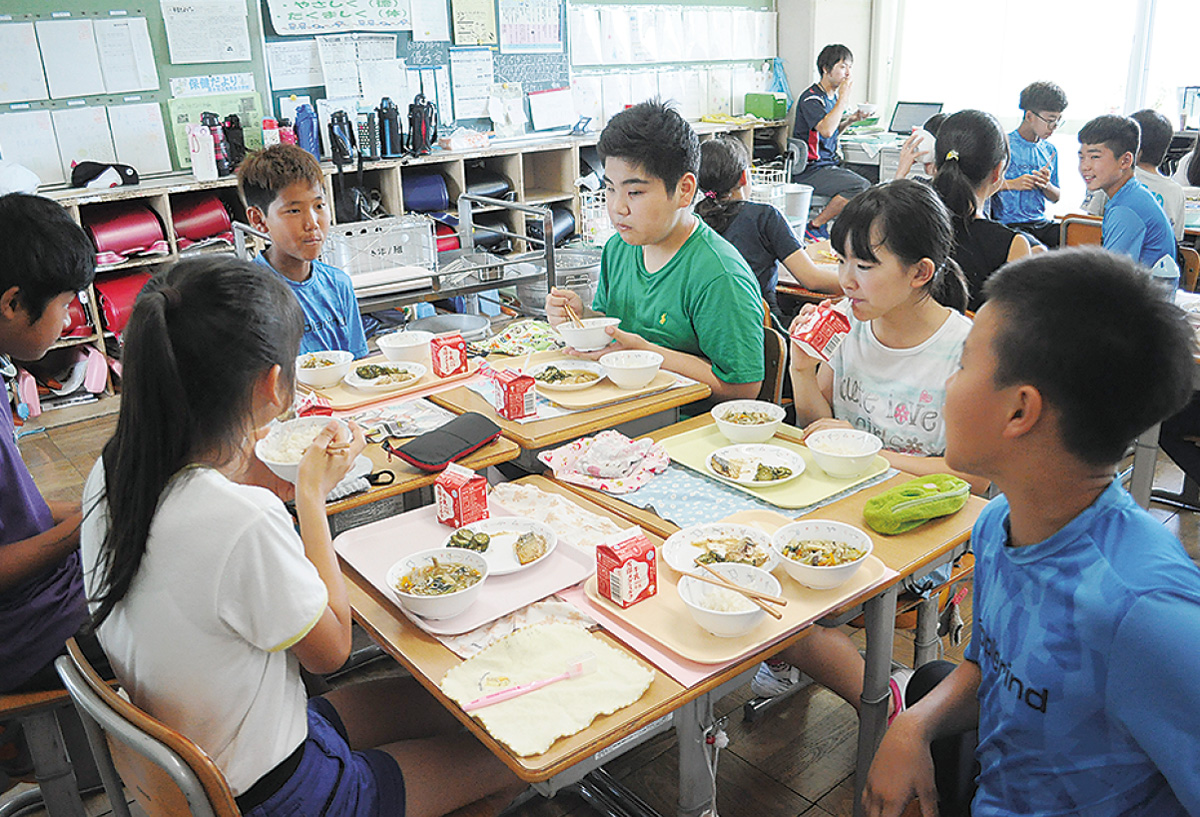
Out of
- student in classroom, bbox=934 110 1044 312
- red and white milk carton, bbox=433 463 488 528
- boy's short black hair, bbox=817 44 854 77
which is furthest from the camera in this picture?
boy's short black hair, bbox=817 44 854 77

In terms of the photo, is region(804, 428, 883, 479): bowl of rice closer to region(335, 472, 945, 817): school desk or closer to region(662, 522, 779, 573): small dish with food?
region(335, 472, 945, 817): school desk

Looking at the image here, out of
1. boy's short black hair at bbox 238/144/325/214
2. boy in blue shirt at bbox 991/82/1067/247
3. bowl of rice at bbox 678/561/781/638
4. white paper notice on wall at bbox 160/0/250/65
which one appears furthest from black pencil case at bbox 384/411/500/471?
boy in blue shirt at bbox 991/82/1067/247

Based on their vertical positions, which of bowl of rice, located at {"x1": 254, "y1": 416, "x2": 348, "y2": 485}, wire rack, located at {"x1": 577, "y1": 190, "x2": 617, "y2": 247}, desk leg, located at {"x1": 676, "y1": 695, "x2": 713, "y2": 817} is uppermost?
bowl of rice, located at {"x1": 254, "y1": 416, "x2": 348, "y2": 485}

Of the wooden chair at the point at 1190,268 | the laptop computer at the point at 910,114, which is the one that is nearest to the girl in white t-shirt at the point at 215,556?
the wooden chair at the point at 1190,268

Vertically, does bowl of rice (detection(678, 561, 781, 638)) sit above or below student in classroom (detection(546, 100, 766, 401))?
below

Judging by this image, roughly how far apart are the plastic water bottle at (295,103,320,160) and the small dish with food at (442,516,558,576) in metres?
3.63

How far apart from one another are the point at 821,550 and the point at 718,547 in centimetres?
15

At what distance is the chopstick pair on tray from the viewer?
1212mm

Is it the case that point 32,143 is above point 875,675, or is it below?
above

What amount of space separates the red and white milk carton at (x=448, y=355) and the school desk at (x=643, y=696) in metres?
0.75

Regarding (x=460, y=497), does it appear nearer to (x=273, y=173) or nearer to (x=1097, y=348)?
(x=1097, y=348)

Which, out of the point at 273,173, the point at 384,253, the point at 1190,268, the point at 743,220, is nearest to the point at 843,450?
the point at 743,220

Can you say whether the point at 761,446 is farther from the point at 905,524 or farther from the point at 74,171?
the point at 74,171

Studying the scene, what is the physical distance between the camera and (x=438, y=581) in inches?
52.1
